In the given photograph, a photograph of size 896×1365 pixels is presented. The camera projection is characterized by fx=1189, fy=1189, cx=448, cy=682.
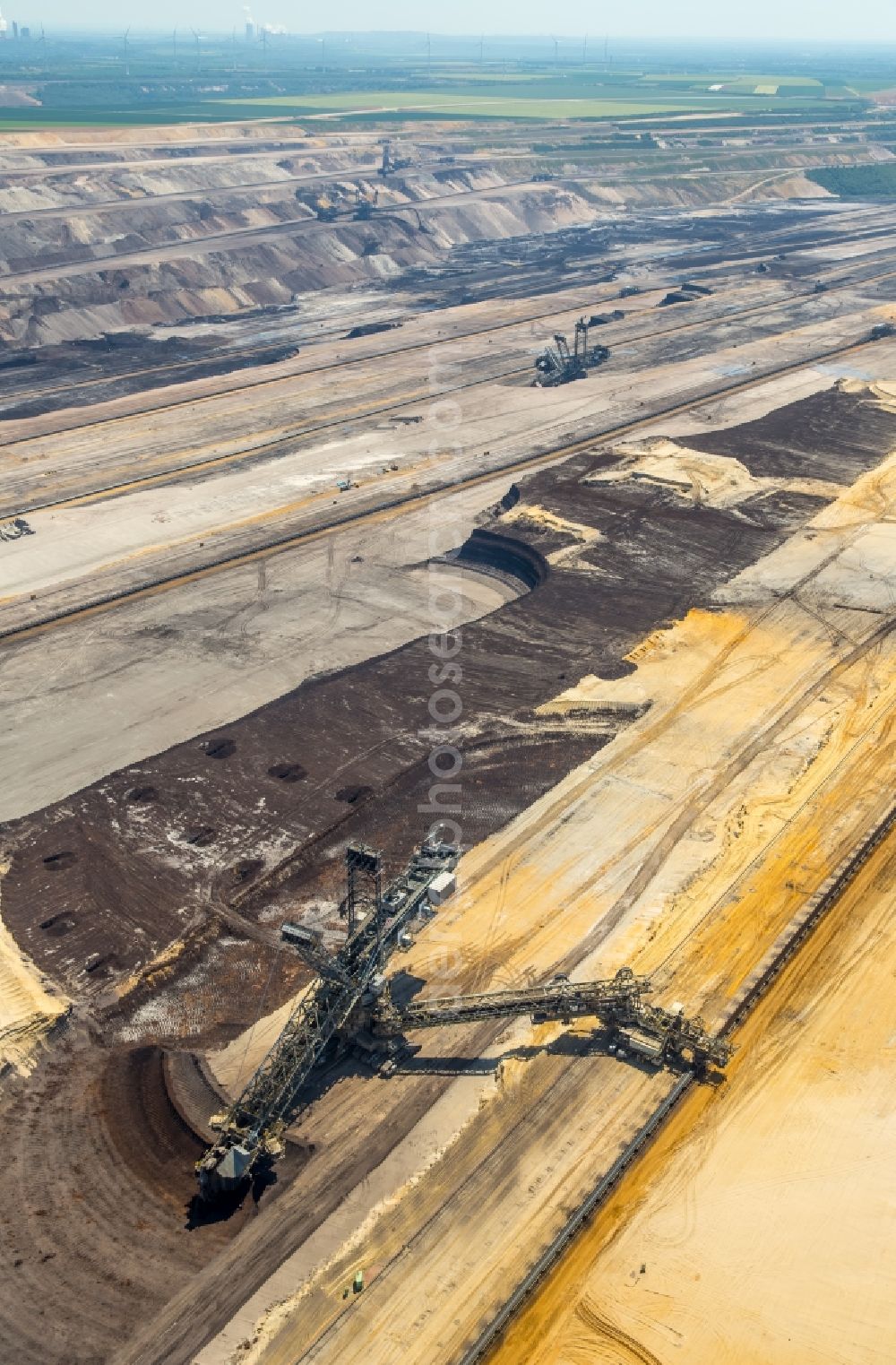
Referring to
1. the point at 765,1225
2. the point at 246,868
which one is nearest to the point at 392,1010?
the point at 246,868

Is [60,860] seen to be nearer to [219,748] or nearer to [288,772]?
[219,748]

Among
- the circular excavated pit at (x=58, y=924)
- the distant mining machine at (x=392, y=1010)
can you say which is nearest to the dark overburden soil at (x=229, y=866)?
the circular excavated pit at (x=58, y=924)

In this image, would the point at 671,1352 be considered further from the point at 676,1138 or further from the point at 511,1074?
the point at 511,1074

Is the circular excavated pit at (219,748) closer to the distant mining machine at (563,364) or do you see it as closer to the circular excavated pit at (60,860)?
the circular excavated pit at (60,860)

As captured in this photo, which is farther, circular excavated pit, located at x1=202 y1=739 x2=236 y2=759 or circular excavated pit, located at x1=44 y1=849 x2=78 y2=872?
circular excavated pit, located at x1=202 y1=739 x2=236 y2=759

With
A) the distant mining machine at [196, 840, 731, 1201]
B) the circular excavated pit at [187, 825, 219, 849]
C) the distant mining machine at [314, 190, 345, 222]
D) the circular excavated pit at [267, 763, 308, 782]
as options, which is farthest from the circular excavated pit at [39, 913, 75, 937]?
the distant mining machine at [314, 190, 345, 222]

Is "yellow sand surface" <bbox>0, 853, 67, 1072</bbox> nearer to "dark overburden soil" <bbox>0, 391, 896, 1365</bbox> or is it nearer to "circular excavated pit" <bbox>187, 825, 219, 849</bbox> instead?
"dark overburden soil" <bbox>0, 391, 896, 1365</bbox>

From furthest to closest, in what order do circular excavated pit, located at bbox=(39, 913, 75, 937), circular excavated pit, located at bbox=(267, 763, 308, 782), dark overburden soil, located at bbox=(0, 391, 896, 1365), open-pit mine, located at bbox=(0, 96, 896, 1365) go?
circular excavated pit, located at bbox=(267, 763, 308, 782) → circular excavated pit, located at bbox=(39, 913, 75, 937) → dark overburden soil, located at bbox=(0, 391, 896, 1365) → open-pit mine, located at bbox=(0, 96, 896, 1365)

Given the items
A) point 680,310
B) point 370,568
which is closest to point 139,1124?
point 370,568
